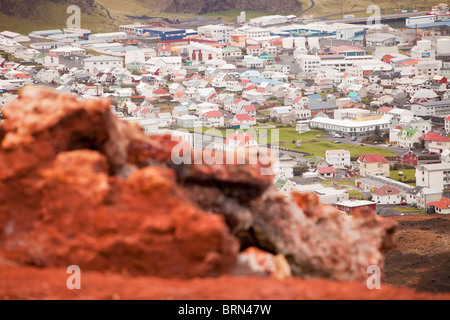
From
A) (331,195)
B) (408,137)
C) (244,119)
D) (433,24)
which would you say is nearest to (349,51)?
(433,24)

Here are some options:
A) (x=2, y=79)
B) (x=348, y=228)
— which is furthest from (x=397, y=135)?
(x=348, y=228)

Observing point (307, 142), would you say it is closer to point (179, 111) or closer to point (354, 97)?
point (179, 111)

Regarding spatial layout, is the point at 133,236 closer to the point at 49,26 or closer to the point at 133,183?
the point at 133,183

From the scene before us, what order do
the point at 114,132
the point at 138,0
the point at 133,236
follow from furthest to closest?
the point at 138,0, the point at 114,132, the point at 133,236

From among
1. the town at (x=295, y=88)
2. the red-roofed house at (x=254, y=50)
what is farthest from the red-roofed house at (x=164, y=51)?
the red-roofed house at (x=254, y=50)

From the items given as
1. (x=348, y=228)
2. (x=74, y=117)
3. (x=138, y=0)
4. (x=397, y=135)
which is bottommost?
(x=397, y=135)

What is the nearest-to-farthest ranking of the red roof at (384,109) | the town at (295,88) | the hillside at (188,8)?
the town at (295,88) < the red roof at (384,109) < the hillside at (188,8)

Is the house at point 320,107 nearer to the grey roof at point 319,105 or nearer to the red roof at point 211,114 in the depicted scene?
the grey roof at point 319,105
